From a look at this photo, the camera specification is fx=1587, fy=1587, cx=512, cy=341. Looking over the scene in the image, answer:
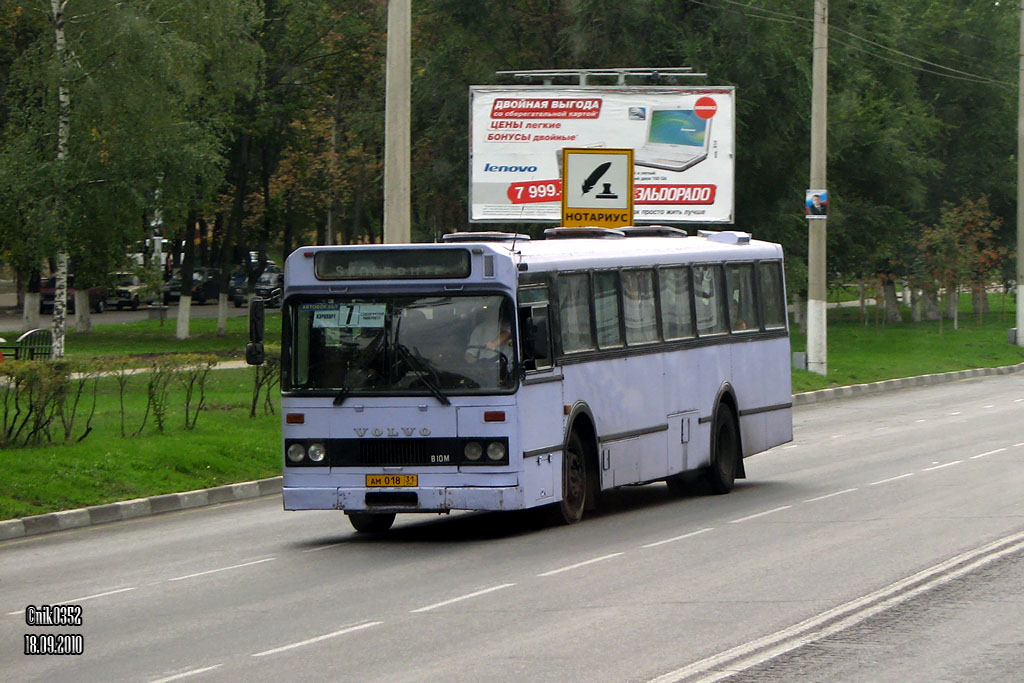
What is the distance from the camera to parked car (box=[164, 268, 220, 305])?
70.9 meters

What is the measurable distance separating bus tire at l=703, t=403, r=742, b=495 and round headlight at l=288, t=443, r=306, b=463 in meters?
5.09

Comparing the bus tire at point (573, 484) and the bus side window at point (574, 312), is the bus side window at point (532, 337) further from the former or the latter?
the bus tire at point (573, 484)

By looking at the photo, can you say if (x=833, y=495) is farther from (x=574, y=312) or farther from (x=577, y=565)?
(x=577, y=565)

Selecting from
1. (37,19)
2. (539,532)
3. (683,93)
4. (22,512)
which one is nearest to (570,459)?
(539,532)

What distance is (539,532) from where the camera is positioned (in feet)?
45.2

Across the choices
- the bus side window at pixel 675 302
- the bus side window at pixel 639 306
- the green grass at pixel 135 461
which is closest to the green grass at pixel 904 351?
the green grass at pixel 135 461

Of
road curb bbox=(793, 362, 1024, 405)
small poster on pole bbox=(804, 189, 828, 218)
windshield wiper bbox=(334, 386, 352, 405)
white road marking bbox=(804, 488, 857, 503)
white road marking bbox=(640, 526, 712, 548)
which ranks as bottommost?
road curb bbox=(793, 362, 1024, 405)

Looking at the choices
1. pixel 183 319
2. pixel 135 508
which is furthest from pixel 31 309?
pixel 135 508

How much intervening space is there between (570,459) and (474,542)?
4.34ft

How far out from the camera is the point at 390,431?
1307cm

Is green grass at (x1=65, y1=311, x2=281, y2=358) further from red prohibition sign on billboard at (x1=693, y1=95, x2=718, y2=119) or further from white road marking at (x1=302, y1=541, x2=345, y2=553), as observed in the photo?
white road marking at (x1=302, y1=541, x2=345, y2=553)

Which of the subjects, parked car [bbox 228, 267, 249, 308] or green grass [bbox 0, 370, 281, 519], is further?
parked car [bbox 228, 267, 249, 308]

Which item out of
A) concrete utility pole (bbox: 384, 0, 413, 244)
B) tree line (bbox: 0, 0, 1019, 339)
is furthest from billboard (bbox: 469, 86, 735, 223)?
concrete utility pole (bbox: 384, 0, 413, 244)

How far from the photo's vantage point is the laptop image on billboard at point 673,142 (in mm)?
32531
